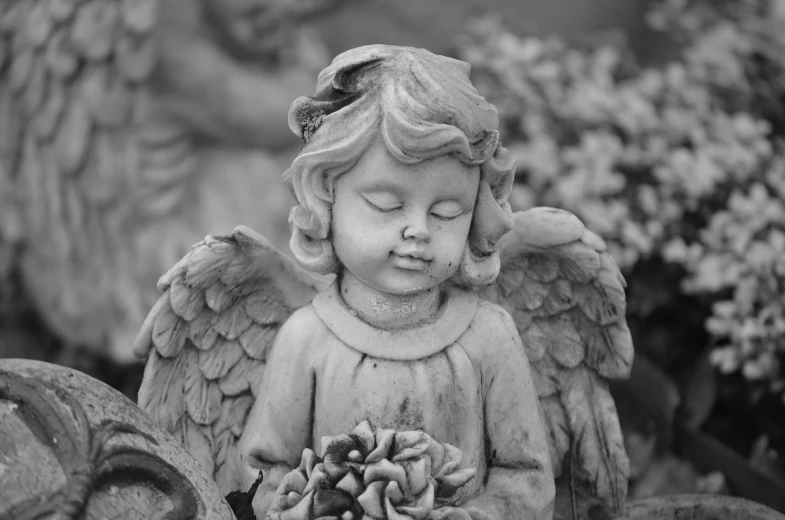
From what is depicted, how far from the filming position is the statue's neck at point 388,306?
2111mm

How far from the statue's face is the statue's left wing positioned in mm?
→ 339

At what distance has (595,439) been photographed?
244cm

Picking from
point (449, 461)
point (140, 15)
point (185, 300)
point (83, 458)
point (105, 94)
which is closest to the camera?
point (83, 458)

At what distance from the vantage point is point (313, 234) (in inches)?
82.7

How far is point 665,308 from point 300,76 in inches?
65.0

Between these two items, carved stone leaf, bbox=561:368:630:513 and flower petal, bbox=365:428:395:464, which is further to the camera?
carved stone leaf, bbox=561:368:630:513

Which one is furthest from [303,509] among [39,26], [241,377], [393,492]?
[39,26]

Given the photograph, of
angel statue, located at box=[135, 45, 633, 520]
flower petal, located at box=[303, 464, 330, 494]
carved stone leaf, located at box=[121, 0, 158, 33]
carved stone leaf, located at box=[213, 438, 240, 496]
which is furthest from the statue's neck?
carved stone leaf, located at box=[121, 0, 158, 33]

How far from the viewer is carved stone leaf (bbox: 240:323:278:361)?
93.5 inches

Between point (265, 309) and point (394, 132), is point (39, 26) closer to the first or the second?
point (265, 309)

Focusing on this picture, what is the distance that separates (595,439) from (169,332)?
0.89 metres

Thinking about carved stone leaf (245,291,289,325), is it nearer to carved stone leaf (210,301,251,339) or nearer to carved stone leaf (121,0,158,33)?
carved stone leaf (210,301,251,339)

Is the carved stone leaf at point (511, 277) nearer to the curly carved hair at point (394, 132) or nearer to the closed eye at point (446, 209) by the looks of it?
the curly carved hair at point (394, 132)

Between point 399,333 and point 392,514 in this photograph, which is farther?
point 399,333
